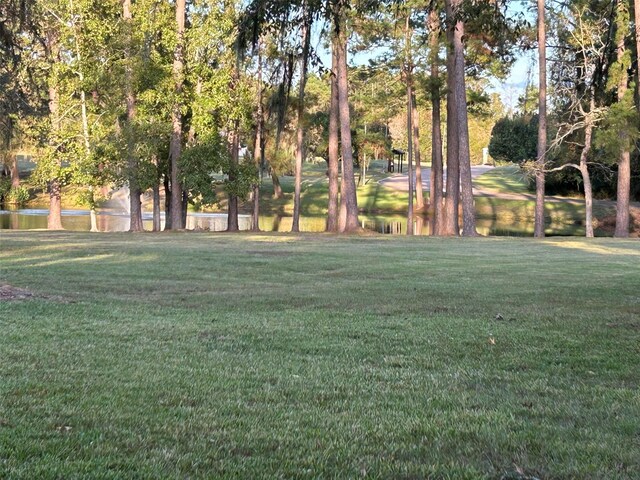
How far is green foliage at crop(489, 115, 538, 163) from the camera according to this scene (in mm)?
60406

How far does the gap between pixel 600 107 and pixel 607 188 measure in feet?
83.8

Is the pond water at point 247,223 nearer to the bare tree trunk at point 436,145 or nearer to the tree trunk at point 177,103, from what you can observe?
the bare tree trunk at point 436,145

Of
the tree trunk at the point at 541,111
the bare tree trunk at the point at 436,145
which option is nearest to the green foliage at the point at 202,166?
the bare tree trunk at the point at 436,145

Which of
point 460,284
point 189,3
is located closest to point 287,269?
Result: point 460,284

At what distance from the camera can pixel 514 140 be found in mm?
63062

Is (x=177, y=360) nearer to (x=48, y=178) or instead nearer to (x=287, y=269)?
(x=287, y=269)

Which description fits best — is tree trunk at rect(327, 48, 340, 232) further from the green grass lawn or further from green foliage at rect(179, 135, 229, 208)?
the green grass lawn

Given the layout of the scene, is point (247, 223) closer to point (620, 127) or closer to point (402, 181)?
point (402, 181)

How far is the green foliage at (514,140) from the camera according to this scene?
2378 inches

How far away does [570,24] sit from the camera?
30.8m

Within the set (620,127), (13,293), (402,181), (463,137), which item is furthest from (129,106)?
(402,181)

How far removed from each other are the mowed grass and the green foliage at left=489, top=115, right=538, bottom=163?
4896cm

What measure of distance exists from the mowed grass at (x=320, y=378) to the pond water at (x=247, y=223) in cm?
2782

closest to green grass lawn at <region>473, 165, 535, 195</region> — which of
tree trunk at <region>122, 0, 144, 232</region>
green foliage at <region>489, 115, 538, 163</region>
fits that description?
green foliage at <region>489, 115, 538, 163</region>
